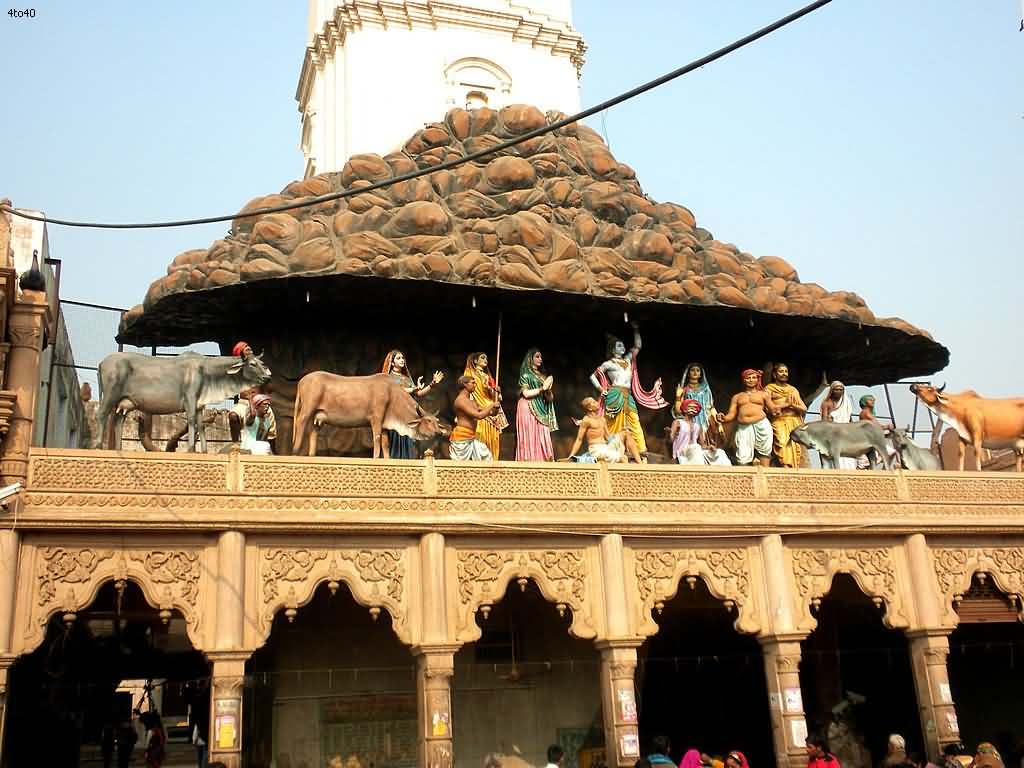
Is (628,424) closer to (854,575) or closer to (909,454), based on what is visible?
(854,575)

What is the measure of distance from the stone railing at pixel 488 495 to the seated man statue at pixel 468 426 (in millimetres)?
1790

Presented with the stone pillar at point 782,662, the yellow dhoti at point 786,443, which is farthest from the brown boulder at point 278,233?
the stone pillar at point 782,662

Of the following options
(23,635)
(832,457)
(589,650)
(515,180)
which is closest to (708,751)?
(589,650)

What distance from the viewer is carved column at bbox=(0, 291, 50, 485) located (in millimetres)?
10797

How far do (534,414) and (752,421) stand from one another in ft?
11.1

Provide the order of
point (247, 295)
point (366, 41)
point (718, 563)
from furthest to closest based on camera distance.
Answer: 1. point (366, 41)
2. point (247, 295)
3. point (718, 563)

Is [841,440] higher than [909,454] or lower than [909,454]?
higher

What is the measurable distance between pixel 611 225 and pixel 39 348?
913 centimetres

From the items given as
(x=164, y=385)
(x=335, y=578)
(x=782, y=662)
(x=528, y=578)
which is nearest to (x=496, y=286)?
(x=528, y=578)

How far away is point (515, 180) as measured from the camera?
1700 cm

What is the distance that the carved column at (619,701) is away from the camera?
1179cm

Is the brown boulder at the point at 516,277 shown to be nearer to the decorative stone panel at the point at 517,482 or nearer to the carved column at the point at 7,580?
the decorative stone panel at the point at 517,482

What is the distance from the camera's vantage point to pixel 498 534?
12.2 meters

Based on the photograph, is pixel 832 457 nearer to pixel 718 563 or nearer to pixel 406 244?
pixel 718 563
